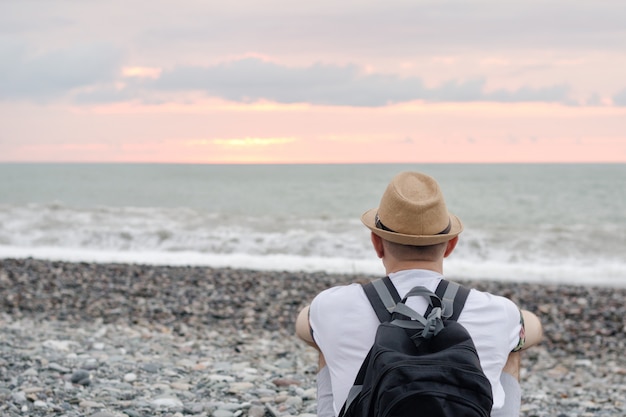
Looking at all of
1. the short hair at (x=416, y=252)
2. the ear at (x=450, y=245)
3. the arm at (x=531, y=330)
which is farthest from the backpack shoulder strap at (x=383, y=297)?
the arm at (x=531, y=330)

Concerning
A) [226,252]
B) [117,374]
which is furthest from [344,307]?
[226,252]

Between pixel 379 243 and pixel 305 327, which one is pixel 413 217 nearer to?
pixel 379 243

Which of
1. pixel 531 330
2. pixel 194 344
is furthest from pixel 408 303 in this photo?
pixel 194 344

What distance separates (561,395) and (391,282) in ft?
14.7

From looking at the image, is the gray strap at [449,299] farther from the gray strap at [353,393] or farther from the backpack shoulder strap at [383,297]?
the gray strap at [353,393]

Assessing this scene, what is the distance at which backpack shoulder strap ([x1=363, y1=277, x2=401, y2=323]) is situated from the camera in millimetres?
2793

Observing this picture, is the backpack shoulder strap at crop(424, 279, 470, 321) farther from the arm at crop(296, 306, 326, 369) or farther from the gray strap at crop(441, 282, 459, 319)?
the arm at crop(296, 306, 326, 369)

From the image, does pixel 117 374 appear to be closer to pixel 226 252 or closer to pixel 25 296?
pixel 25 296

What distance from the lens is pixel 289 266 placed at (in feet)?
53.1

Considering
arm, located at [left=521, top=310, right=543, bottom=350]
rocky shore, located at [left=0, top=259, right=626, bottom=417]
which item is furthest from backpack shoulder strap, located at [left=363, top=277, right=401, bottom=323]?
rocky shore, located at [left=0, top=259, right=626, bottom=417]

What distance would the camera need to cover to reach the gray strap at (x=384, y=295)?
2801 mm

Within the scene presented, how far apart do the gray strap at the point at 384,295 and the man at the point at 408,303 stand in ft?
0.17

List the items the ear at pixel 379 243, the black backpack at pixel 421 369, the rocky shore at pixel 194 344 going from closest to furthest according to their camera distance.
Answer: the black backpack at pixel 421 369, the ear at pixel 379 243, the rocky shore at pixel 194 344

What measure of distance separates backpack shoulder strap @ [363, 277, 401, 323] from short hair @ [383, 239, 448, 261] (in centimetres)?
12
